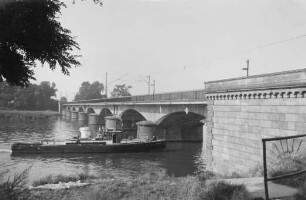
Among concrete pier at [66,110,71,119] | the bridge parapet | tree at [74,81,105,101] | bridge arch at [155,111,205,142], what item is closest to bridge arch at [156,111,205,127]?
bridge arch at [155,111,205,142]

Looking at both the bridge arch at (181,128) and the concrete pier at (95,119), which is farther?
the concrete pier at (95,119)

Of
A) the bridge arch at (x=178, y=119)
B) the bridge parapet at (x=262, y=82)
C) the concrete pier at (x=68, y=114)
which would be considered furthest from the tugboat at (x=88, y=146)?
the concrete pier at (x=68, y=114)

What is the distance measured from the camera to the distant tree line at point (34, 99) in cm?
13959

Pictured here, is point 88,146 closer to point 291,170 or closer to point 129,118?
point 129,118

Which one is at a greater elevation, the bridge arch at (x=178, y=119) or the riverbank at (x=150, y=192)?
the bridge arch at (x=178, y=119)

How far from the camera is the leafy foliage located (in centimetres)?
627

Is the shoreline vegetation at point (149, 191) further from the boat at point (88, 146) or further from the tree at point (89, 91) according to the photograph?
the tree at point (89, 91)

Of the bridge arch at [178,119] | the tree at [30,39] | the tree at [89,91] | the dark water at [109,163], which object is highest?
the tree at [89,91]

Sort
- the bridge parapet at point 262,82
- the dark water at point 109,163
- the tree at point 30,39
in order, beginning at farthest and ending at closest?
the dark water at point 109,163, the bridge parapet at point 262,82, the tree at point 30,39

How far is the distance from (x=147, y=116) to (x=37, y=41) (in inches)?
1930

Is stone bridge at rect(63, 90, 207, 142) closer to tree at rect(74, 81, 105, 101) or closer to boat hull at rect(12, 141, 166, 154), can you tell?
boat hull at rect(12, 141, 166, 154)

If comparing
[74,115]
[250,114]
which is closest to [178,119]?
[250,114]

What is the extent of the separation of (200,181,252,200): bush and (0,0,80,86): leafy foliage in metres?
5.44

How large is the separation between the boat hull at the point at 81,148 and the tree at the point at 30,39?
1466 inches
